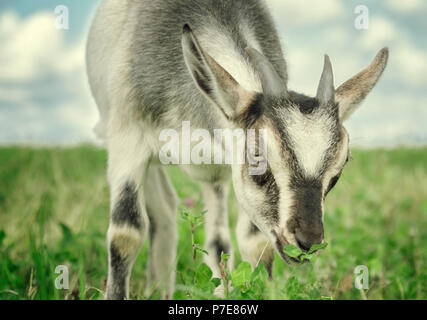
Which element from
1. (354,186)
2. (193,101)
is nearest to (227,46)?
(193,101)

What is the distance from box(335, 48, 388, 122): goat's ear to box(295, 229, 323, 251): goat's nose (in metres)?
0.74

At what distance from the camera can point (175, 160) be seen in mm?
3359

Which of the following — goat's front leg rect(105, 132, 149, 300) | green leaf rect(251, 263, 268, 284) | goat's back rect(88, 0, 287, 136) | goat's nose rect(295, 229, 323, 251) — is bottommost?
green leaf rect(251, 263, 268, 284)

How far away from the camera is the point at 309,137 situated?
7.95ft

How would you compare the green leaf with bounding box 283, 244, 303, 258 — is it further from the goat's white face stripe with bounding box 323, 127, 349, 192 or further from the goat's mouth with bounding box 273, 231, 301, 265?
the goat's white face stripe with bounding box 323, 127, 349, 192

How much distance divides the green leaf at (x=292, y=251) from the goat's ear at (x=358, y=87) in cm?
83

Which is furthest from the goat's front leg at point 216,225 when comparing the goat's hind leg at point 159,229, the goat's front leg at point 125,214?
the goat's front leg at point 125,214

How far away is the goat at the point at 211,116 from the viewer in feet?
8.01

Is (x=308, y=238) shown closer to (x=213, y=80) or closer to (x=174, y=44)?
(x=213, y=80)

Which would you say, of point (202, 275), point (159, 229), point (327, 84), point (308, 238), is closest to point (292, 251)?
point (308, 238)

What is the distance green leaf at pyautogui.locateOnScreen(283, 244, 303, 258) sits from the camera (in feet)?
7.50

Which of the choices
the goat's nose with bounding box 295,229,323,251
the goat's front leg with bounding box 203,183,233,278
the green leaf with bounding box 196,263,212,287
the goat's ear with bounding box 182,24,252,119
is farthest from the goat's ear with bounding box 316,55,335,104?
the goat's front leg with bounding box 203,183,233,278

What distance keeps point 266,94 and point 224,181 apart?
1134 millimetres
